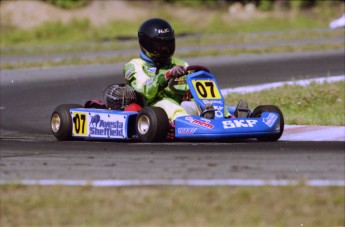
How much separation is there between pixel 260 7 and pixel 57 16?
698 cm

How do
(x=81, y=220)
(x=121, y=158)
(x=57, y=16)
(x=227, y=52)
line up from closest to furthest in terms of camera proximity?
1. (x=81, y=220)
2. (x=121, y=158)
3. (x=227, y=52)
4. (x=57, y=16)

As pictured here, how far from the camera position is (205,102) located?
847 cm

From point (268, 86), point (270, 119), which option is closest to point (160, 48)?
point (270, 119)

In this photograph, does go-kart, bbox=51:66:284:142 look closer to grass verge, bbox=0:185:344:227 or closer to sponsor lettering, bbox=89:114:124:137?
sponsor lettering, bbox=89:114:124:137

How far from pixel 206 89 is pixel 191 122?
1.51 ft

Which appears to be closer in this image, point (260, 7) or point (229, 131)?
point (229, 131)

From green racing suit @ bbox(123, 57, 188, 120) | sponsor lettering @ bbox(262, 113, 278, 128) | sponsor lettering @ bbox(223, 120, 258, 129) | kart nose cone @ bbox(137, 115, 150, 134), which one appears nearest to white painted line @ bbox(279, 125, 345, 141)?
sponsor lettering @ bbox(262, 113, 278, 128)

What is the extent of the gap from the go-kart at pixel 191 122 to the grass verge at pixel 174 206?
2578 millimetres

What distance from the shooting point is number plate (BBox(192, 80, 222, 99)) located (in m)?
Result: 8.53

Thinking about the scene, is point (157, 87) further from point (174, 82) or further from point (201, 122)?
point (201, 122)

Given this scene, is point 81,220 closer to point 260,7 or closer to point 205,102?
point 205,102

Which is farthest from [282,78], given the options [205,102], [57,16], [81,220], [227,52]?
[57,16]

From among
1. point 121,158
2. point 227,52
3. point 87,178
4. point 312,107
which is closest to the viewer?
point 87,178

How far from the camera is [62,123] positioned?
940 cm
